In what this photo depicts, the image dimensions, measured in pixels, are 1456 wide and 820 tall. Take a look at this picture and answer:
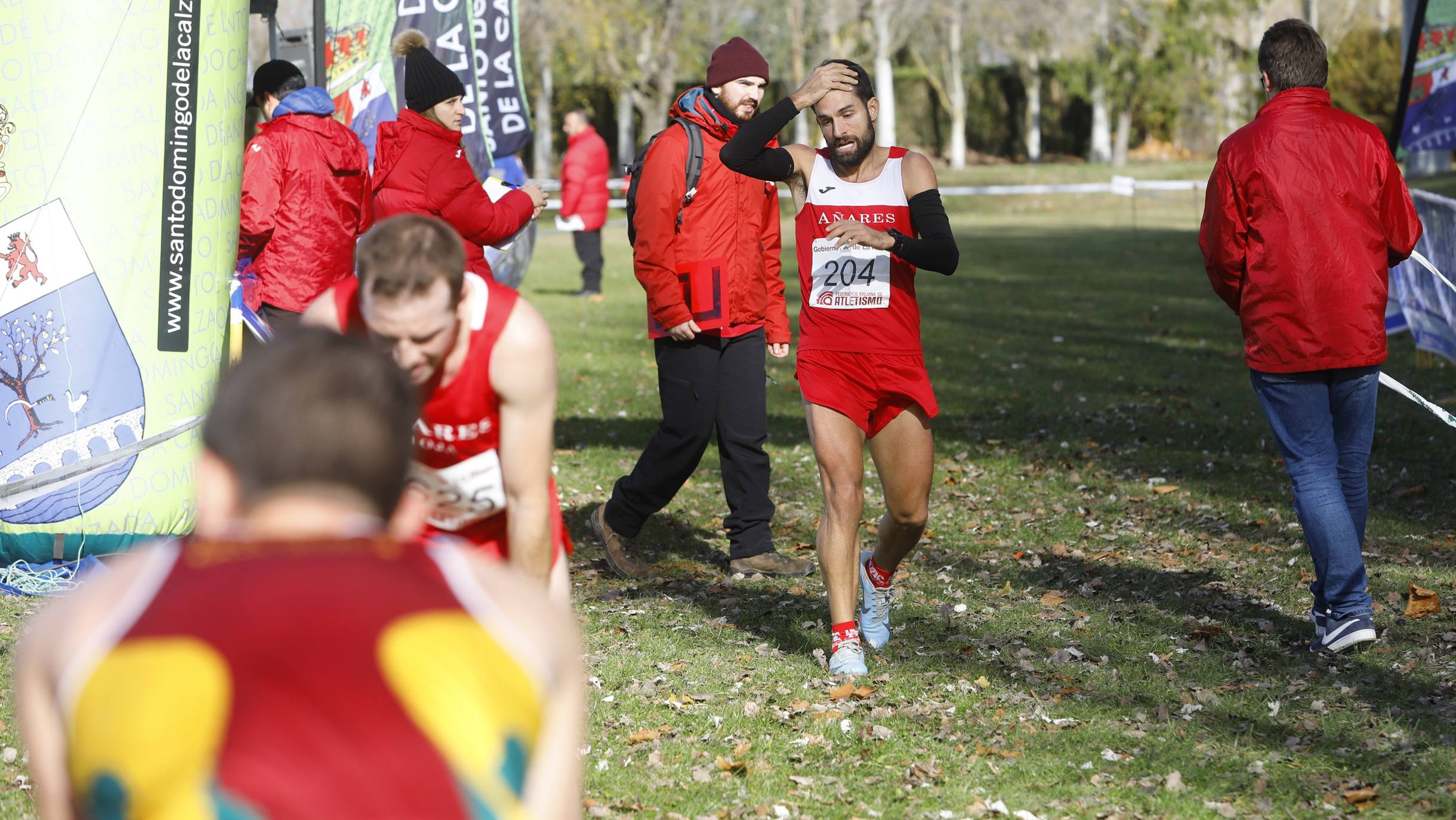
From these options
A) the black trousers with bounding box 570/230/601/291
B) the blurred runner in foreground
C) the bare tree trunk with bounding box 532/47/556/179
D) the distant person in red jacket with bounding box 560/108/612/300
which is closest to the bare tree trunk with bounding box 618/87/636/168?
the bare tree trunk with bounding box 532/47/556/179

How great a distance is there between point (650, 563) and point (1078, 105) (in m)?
52.9

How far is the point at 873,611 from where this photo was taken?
5621 mm

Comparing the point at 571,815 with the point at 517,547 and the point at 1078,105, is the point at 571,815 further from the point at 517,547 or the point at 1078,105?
the point at 1078,105

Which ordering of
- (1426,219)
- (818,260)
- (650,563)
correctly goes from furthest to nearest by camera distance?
(1426,219), (650,563), (818,260)

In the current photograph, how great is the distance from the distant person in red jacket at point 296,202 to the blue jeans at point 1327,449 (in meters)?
4.52

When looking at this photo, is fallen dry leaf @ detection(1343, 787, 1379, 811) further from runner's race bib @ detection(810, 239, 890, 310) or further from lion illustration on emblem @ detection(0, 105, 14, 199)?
lion illustration on emblem @ detection(0, 105, 14, 199)

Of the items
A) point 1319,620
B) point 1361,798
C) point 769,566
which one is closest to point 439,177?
point 769,566

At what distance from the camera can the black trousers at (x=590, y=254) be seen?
18484 millimetres

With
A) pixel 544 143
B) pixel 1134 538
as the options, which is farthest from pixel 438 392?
pixel 544 143

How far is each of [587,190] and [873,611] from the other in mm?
13346

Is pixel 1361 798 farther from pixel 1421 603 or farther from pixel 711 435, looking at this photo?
pixel 711 435

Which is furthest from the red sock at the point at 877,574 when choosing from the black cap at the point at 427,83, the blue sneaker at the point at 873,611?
the black cap at the point at 427,83

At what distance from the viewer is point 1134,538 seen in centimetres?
733

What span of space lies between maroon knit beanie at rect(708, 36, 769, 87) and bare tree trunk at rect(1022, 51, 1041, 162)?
48.5 meters
